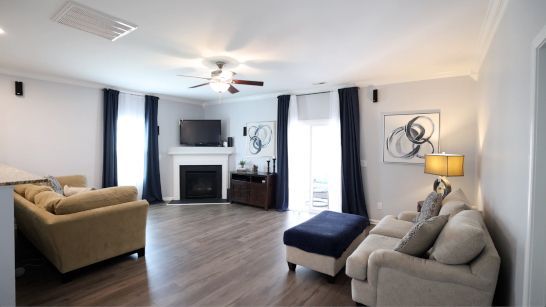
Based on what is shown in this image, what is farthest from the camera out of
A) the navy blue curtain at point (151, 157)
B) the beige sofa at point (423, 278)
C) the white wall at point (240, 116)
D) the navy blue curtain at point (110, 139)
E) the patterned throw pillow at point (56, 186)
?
the white wall at point (240, 116)

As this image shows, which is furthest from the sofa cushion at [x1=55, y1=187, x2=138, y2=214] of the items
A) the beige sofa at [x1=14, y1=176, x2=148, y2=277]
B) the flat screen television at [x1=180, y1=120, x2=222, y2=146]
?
the flat screen television at [x1=180, y1=120, x2=222, y2=146]

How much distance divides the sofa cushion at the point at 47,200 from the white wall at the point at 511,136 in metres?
3.81

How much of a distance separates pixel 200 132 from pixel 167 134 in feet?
2.63

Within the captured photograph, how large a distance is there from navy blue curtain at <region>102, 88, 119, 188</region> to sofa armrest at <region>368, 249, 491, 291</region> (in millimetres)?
5294

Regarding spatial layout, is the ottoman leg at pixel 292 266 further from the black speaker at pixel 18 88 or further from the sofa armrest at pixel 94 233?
the black speaker at pixel 18 88

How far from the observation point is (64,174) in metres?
4.90

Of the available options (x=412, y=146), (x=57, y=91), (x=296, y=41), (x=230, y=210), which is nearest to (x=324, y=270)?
(x=296, y=41)

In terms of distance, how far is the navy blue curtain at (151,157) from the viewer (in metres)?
6.09

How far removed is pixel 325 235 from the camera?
8.98 feet

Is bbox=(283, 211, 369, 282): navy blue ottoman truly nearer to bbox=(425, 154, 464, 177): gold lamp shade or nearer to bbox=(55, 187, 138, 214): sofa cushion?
bbox=(425, 154, 464, 177): gold lamp shade

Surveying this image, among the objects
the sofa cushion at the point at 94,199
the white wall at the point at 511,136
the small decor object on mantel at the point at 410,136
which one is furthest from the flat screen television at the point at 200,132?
the white wall at the point at 511,136

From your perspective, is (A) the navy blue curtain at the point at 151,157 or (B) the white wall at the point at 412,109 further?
(A) the navy blue curtain at the point at 151,157

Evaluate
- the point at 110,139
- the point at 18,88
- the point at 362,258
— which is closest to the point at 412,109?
the point at 362,258

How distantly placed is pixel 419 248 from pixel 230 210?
4.19 m
